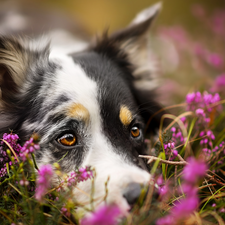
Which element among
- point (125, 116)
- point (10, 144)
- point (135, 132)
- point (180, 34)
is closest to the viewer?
point (10, 144)

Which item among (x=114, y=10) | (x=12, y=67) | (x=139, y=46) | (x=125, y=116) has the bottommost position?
(x=125, y=116)

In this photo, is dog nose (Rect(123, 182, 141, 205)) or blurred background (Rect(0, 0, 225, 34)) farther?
blurred background (Rect(0, 0, 225, 34))

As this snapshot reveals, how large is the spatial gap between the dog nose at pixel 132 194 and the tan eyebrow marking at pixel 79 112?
695 mm

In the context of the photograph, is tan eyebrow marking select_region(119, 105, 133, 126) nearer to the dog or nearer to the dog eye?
the dog

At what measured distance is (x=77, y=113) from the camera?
2.13 metres

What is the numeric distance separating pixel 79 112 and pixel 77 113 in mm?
18

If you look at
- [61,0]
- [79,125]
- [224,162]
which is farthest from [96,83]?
[61,0]

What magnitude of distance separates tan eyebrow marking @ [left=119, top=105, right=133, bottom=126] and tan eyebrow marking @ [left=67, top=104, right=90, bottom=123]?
0.32 m

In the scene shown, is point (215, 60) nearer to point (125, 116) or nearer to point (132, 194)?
point (125, 116)

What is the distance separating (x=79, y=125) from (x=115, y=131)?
31 cm

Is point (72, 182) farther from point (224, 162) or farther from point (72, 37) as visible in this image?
point (72, 37)

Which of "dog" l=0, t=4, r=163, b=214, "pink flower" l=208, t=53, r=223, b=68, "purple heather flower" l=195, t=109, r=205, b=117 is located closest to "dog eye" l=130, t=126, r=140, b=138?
"dog" l=0, t=4, r=163, b=214

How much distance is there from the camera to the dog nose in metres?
1.65

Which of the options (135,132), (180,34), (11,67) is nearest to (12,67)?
(11,67)
